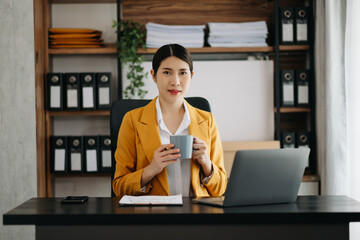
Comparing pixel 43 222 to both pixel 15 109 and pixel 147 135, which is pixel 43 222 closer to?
pixel 147 135

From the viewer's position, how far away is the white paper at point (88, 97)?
2963 millimetres

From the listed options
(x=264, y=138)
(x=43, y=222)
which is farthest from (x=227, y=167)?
(x=43, y=222)

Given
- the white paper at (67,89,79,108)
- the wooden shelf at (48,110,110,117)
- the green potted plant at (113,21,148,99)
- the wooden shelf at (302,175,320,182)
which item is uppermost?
the green potted plant at (113,21,148,99)

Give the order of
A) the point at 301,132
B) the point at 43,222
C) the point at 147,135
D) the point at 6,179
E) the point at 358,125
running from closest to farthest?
A: the point at 43,222 < the point at 147,135 < the point at 358,125 < the point at 6,179 < the point at 301,132

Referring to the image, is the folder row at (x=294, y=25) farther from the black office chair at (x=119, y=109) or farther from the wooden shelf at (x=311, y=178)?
the black office chair at (x=119, y=109)

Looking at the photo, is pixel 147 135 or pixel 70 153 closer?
pixel 147 135

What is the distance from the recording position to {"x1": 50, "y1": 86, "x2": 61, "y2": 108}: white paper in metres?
2.97

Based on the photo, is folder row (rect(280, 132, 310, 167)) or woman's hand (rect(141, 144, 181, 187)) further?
folder row (rect(280, 132, 310, 167))

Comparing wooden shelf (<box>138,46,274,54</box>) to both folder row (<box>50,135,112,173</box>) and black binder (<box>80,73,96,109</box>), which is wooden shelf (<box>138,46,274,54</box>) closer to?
black binder (<box>80,73,96,109</box>)

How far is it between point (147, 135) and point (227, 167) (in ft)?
4.31

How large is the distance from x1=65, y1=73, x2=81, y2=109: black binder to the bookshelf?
8 centimetres

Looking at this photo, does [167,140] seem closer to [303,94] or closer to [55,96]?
[55,96]

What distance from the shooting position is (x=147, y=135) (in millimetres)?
1708

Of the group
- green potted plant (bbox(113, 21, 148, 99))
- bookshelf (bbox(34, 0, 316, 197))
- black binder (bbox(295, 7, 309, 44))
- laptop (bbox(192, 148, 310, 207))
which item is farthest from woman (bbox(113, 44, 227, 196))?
black binder (bbox(295, 7, 309, 44))
